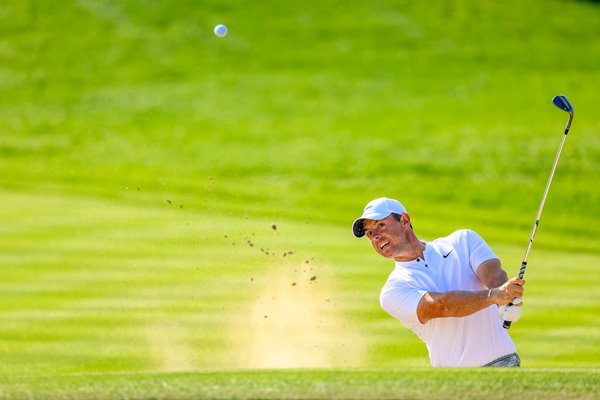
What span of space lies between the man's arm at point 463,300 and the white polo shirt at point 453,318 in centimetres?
14

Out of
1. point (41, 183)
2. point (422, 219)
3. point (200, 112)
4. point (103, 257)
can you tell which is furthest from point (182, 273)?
point (200, 112)

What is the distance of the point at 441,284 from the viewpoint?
6.29 meters

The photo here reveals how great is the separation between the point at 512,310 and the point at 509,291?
17 cm

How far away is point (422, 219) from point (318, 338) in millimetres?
10106

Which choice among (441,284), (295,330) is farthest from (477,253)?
(295,330)

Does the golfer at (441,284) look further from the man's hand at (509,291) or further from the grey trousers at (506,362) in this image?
the man's hand at (509,291)

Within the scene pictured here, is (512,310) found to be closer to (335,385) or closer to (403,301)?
(403,301)

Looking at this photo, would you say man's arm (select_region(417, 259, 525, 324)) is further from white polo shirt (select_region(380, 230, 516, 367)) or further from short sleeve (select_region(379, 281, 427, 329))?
white polo shirt (select_region(380, 230, 516, 367))

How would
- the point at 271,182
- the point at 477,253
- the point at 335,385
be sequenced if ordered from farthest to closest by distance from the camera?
1. the point at 271,182
2. the point at 477,253
3. the point at 335,385

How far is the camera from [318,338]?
1017 cm

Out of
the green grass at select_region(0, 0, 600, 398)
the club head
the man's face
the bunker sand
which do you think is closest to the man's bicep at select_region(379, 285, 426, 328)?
the man's face

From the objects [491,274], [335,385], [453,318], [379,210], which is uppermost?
[379,210]

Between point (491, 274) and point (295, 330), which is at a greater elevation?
point (491, 274)

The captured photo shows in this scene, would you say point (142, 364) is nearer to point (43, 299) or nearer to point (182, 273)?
point (43, 299)
